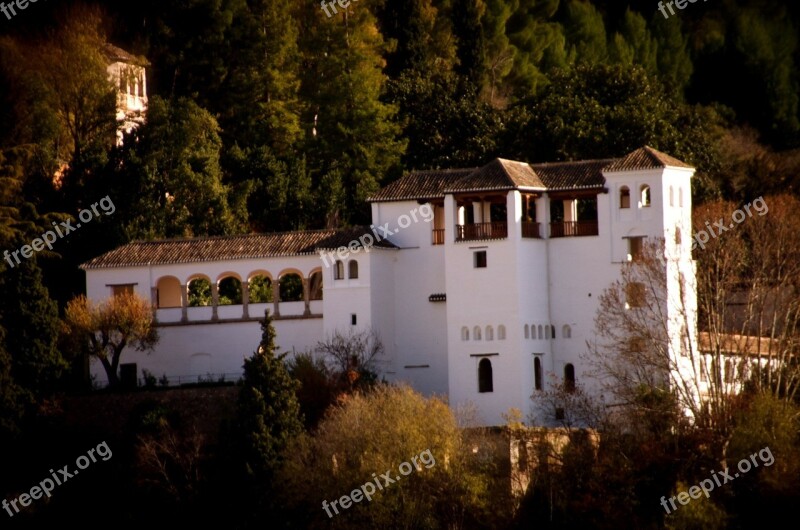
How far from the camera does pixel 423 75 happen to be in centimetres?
7456

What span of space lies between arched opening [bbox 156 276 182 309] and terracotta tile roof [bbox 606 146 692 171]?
13.8 m

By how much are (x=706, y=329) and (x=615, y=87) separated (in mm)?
12852

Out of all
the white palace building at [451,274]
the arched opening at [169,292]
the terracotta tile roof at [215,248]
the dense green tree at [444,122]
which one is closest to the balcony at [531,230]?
the white palace building at [451,274]

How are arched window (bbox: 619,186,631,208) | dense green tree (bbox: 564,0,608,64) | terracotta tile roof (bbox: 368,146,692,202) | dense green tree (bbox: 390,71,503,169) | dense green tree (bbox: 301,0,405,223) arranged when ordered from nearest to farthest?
arched window (bbox: 619,186,631,208) < terracotta tile roof (bbox: 368,146,692,202) < dense green tree (bbox: 390,71,503,169) < dense green tree (bbox: 301,0,405,223) < dense green tree (bbox: 564,0,608,64)

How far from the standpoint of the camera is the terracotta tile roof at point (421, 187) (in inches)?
2237

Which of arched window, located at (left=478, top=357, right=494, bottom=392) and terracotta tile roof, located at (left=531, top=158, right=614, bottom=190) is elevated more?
terracotta tile roof, located at (left=531, top=158, right=614, bottom=190)

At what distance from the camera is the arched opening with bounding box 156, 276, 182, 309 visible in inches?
2360

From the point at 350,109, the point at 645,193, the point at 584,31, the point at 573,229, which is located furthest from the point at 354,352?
the point at 584,31

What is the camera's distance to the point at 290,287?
62.0 metres

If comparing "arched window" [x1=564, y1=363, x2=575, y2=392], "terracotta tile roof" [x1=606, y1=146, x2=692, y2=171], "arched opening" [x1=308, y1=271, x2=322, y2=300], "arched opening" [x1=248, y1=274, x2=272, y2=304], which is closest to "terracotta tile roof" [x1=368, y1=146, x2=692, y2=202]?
"terracotta tile roof" [x1=606, y1=146, x2=692, y2=171]

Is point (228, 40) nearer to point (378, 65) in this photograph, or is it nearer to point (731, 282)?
point (378, 65)

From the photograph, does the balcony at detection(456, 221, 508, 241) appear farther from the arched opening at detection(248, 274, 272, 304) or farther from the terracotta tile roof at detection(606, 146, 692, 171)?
the arched opening at detection(248, 274, 272, 304)

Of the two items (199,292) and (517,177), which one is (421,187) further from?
(199,292)

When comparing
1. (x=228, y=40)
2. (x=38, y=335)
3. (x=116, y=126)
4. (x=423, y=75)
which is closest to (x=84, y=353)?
(x=38, y=335)
